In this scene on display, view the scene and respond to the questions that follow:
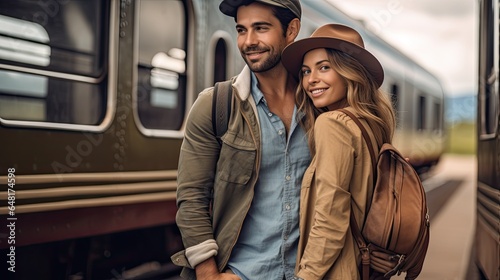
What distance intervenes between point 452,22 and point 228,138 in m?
1.44

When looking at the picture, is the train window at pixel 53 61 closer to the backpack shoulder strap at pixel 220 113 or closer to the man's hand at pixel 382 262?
the backpack shoulder strap at pixel 220 113

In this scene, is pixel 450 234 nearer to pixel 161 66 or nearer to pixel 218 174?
pixel 161 66

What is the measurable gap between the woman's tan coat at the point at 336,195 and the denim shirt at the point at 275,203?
4.6 inches

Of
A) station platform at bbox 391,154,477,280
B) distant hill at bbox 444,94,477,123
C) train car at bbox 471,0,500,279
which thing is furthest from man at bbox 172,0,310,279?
train car at bbox 471,0,500,279

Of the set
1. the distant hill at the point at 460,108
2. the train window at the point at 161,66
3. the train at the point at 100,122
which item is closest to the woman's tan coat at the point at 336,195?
the train at the point at 100,122

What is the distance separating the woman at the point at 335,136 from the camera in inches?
71.1

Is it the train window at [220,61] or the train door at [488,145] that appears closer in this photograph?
the train door at [488,145]

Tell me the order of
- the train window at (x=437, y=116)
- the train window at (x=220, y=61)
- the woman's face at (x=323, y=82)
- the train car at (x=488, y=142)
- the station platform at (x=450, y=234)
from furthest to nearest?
the train window at (x=437, y=116), the train window at (x=220, y=61), the station platform at (x=450, y=234), the train car at (x=488, y=142), the woman's face at (x=323, y=82)

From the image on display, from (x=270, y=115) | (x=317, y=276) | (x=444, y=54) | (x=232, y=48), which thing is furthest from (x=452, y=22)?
(x=232, y=48)

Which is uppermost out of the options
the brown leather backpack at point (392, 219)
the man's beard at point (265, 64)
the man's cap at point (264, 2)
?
the man's cap at point (264, 2)

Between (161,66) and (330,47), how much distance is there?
226 centimetres

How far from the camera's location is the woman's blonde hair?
1877 mm

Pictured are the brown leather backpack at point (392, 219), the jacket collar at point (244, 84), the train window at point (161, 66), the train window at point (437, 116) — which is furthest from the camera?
the train window at point (437, 116)
